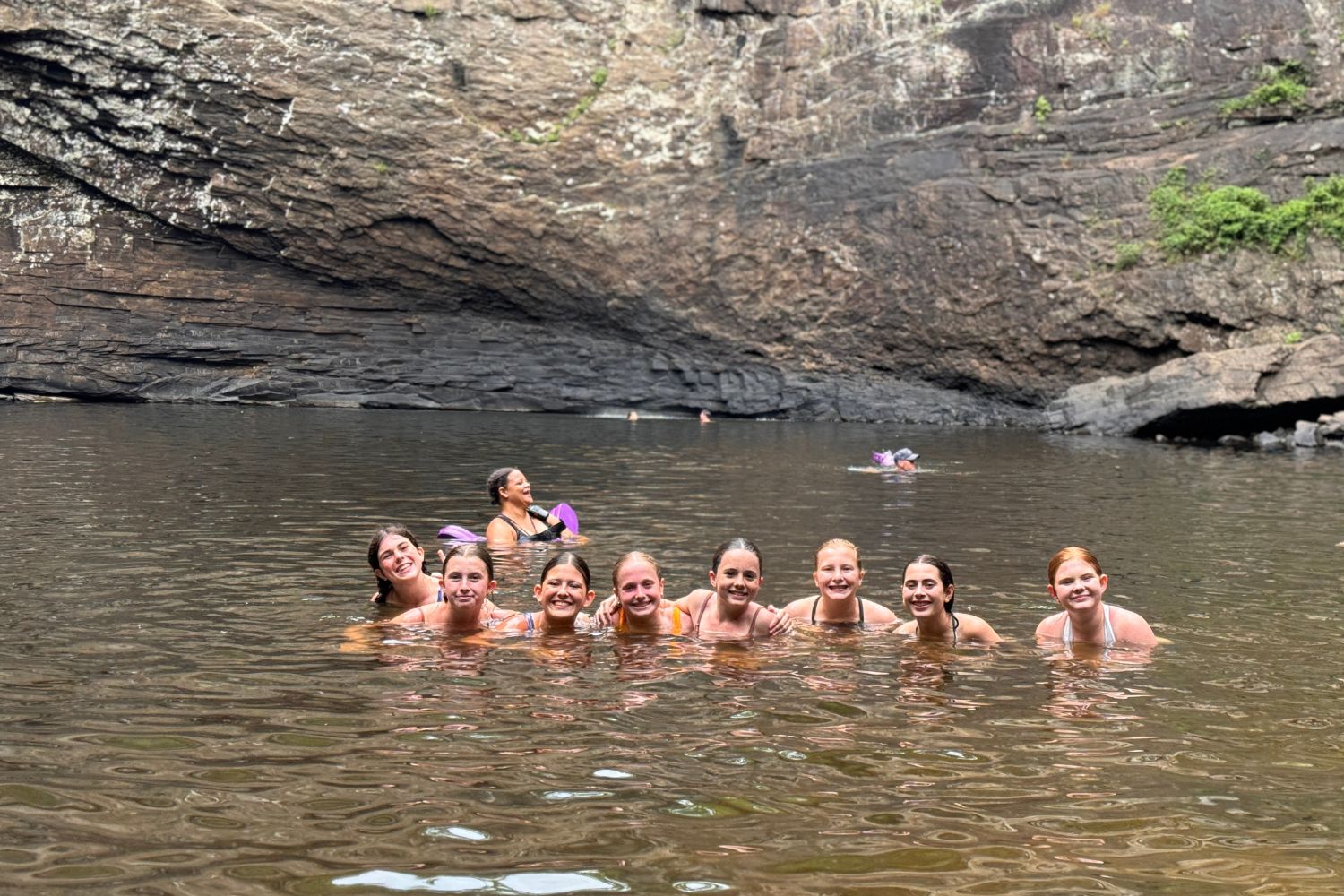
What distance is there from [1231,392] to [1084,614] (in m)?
26.1

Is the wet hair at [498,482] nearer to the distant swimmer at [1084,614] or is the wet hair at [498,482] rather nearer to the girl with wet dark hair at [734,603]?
the girl with wet dark hair at [734,603]

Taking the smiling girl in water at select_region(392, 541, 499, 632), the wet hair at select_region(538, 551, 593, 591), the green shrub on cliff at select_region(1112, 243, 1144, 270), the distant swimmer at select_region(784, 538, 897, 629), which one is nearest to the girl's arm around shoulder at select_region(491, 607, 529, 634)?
the smiling girl in water at select_region(392, 541, 499, 632)

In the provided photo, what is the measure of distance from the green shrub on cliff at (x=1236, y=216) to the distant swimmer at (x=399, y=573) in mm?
33383

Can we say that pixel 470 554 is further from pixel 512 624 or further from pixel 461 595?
pixel 512 624

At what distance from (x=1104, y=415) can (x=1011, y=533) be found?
21293 mm

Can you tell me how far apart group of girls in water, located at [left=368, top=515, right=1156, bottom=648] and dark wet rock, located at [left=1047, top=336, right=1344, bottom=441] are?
25.6 m

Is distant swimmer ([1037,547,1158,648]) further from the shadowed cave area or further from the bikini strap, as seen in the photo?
the shadowed cave area

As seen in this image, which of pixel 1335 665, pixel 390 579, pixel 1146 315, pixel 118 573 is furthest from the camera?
pixel 1146 315

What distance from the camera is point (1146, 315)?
3997 cm

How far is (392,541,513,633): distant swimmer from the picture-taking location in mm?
10000

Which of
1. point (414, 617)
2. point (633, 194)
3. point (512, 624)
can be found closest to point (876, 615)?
point (512, 624)

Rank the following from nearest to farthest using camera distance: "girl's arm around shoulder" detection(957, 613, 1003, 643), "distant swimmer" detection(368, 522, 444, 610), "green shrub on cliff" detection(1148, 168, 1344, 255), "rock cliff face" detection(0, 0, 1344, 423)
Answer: "girl's arm around shoulder" detection(957, 613, 1003, 643), "distant swimmer" detection(368, 522, 444, 610), "green shrub on cliff" detection(1148, 168, 1344, 255), "rock cliff face" detection(0, 0, 1344, 423)

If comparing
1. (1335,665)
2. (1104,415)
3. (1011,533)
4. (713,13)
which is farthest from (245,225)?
(1335,665)

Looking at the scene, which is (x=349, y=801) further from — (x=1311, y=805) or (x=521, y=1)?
(x=521, y=1)
